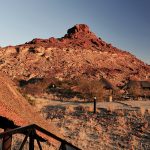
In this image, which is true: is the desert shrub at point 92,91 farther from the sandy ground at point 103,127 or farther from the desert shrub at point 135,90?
the sandy ground at point 103,127

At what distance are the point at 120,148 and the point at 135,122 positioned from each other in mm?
6415

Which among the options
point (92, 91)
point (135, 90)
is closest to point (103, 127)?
point (92, 91)

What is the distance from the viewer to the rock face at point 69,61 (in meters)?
82.9

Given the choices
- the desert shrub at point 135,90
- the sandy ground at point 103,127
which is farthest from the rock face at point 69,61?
the sandy ground at point 103,127

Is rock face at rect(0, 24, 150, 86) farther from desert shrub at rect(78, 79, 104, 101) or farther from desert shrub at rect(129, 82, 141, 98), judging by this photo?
desert shrub at rect(78, 79, 104, 101)

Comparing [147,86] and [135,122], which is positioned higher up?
[147,86]

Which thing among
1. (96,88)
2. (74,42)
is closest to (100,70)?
(74,42)

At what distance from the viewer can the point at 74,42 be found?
349 ft

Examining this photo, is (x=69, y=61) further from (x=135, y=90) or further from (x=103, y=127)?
(x=103, y=127)

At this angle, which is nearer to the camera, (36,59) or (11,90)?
(11,90)

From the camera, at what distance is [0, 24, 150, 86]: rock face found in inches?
3265

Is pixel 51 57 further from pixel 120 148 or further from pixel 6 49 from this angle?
pixel 120 148

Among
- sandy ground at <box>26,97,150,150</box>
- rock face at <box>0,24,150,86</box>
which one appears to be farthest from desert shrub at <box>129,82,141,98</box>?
rock face at <box>0,24,150,86</box>

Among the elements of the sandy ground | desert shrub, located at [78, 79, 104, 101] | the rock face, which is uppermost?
the rock face
